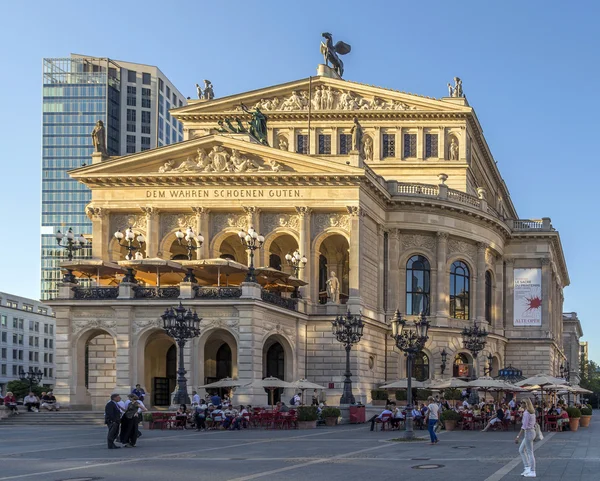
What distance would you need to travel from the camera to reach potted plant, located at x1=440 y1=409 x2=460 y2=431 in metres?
45.1

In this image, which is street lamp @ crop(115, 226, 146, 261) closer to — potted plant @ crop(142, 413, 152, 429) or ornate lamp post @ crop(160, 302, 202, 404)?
ornate lamp post @ crop(160, 302, 202, 404)

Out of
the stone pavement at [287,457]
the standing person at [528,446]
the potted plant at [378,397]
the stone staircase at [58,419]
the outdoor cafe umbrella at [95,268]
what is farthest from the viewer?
the potted plant at [378,397]

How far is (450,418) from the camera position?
45156mm

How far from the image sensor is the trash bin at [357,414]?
51.0 meters

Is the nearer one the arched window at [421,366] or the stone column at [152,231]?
the stone column at [152,231]

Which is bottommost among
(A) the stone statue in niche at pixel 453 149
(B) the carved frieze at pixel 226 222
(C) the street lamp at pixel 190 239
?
(C) the street lamp at pixel 190 239

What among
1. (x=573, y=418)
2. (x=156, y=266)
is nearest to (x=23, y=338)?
(x=156, y=266)

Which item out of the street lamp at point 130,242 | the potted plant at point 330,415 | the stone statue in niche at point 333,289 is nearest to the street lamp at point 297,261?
the stone statue in niche at point 333,289

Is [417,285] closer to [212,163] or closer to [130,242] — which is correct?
[212,163]

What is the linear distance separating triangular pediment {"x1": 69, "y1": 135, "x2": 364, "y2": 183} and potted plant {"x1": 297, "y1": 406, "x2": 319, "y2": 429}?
2088 centimetres

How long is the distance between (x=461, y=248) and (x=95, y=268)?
3113 cm

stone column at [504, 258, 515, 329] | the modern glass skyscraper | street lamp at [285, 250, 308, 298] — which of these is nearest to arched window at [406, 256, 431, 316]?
street lamp at [285, 250, 308, 298]

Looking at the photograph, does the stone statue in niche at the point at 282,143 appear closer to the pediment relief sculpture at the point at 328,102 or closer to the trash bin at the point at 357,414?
the pediment relief sculpture at the point at 328,102

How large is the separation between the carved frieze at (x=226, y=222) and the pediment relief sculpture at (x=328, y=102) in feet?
55.2
